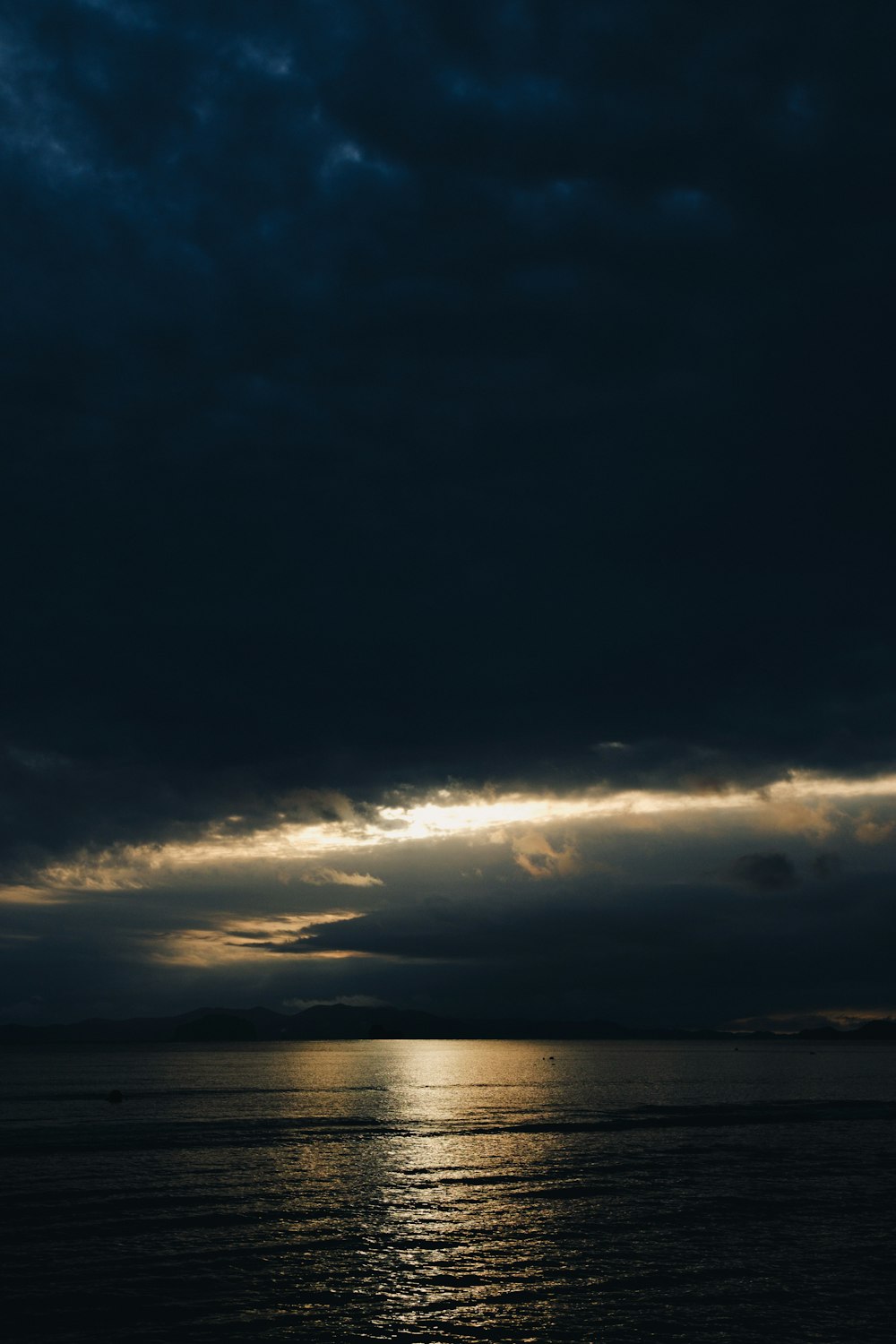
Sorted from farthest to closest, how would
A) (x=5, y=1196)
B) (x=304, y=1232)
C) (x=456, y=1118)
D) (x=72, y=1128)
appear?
1. (x=456, y=1118)
2. (x=72, y=1128)
3. (x=5, y=1196)
4. (x=304, y=1232)

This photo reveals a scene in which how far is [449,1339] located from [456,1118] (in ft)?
309

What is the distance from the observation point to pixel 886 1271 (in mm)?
43469

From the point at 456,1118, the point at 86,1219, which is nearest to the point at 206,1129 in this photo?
the point at 456,1118

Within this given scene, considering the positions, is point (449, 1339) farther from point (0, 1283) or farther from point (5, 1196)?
point (5, 1196)

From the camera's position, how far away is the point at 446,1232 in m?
51.5

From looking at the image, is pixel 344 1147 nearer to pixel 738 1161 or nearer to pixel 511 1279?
pixel 738 1161

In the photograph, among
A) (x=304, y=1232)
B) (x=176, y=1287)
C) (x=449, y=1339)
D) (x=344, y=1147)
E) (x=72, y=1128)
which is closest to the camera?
(x=449, y=1339)

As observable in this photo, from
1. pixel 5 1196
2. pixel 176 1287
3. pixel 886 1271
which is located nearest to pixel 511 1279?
pixel 176 1287

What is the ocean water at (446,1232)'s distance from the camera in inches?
1435

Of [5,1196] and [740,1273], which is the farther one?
[5,1196]

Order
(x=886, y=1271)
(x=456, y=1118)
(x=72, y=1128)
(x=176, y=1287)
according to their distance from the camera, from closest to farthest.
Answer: (x=176, y=1287), (x=886, y=1271), (x=72, y=1128), (x=456, y=1118)

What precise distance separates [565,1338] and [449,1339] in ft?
13.1

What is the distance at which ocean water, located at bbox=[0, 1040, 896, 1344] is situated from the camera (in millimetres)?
36438

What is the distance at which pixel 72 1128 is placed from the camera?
98.1 metres
